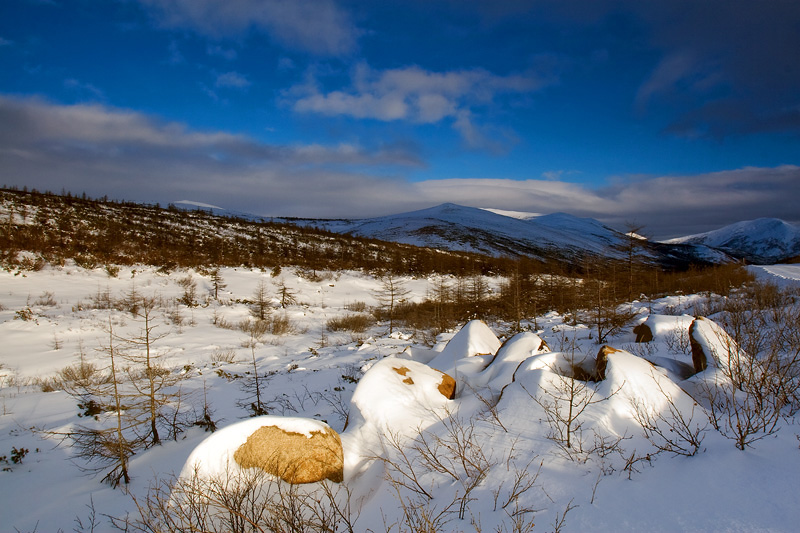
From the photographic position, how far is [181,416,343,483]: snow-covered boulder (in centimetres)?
393

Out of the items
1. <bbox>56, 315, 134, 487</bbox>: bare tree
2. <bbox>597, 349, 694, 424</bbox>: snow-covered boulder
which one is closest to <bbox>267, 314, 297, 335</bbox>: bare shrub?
<bbox>56, 315, 134, 487</bbox>: bare tree

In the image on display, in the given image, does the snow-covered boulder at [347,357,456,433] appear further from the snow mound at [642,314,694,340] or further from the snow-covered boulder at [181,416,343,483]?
the snow mound at [642,314,694,340]

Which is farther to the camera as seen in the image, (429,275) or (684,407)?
(429,275)

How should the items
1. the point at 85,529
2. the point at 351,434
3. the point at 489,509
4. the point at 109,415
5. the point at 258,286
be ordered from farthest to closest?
1. the point at 258,286
2. the point at 109,415
3. the point at 351,434
4. the point at 85,529
5. the point at 489,509

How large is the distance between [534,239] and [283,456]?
9617 cm

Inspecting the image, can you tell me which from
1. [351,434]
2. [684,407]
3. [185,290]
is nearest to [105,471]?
[351,434]

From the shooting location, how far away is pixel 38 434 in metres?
6.43

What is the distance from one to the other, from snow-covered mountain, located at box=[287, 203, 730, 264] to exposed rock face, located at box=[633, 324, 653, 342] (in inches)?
1756

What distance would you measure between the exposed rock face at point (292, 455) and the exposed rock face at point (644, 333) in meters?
9.28

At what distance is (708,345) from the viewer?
6367mm

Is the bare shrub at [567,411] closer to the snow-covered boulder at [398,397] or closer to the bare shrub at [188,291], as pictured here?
the snow-covered boulder at [398,397]

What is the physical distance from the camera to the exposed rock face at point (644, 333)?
9.82 m

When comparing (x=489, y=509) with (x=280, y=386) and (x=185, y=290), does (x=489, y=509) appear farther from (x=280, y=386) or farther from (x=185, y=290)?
(x=185, y=290)

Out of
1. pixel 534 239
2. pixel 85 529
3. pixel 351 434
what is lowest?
pixel 85 529
